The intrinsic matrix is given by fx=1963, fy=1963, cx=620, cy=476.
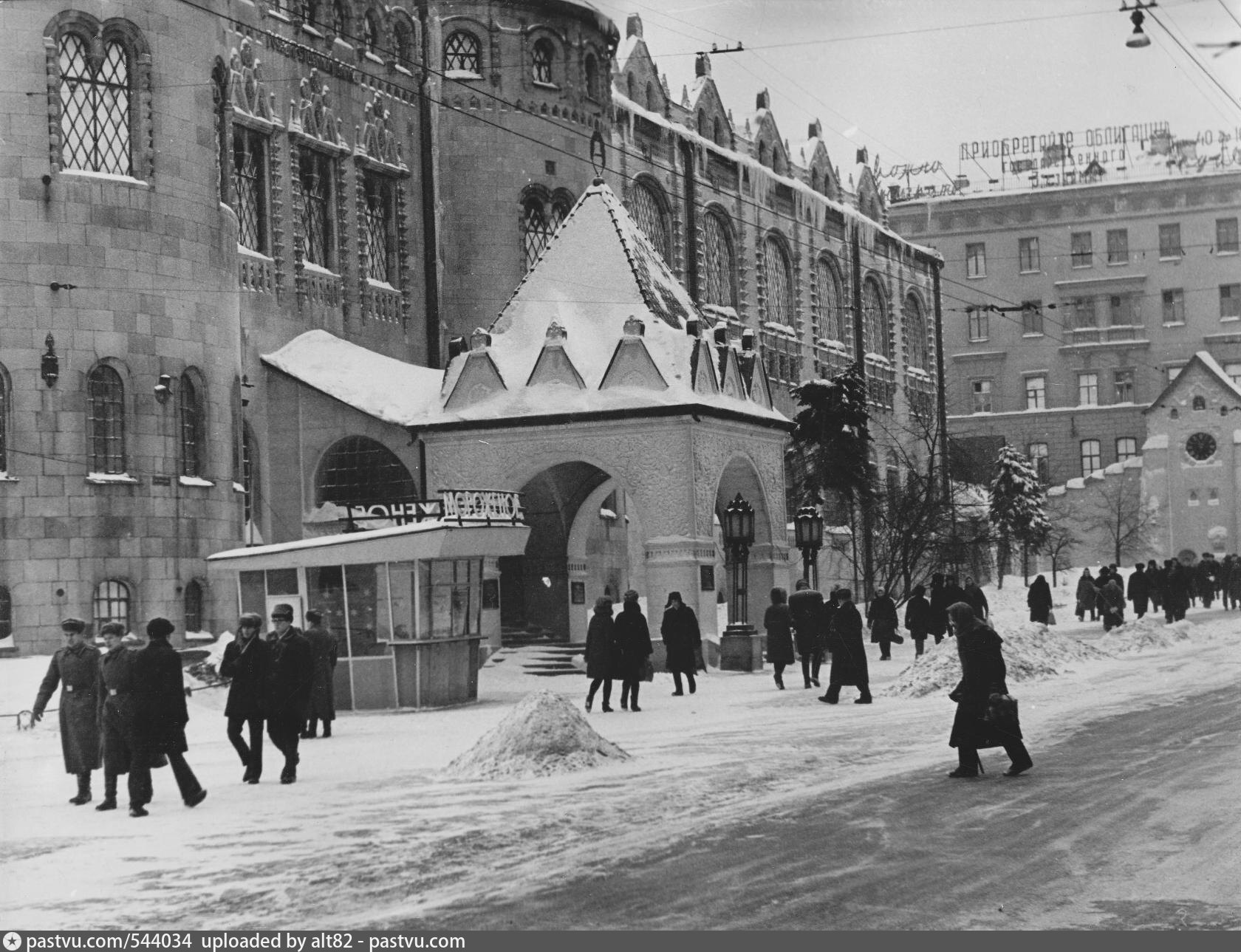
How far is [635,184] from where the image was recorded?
2036 inches

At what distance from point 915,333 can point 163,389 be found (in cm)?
4901

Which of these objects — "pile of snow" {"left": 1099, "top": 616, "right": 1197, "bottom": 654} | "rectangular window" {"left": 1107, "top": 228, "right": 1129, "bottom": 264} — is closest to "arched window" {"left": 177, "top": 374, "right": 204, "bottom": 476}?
"pile of snow" {"left": 1099, "top": 616, "right": 1197, "bottom": 654}

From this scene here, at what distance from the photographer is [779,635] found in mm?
28344

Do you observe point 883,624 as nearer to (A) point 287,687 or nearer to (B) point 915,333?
(A) point 287,687

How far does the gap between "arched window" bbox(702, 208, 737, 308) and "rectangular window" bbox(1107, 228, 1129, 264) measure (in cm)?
3998

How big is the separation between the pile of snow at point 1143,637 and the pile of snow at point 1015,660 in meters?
1.64

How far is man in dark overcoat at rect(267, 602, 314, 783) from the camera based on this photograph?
56.9 feet

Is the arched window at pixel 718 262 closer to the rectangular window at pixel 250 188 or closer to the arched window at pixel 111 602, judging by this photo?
the rectangular window at pixel 250 188

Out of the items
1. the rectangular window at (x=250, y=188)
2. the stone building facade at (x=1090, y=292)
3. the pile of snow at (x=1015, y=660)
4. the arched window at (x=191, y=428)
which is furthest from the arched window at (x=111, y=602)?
the stone building facade at (x=1090, y=292)

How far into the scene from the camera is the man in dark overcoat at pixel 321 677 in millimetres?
22219

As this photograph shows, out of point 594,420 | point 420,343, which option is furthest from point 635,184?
point 594,420

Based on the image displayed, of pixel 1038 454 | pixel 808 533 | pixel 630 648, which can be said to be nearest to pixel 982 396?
pixel 1038 454

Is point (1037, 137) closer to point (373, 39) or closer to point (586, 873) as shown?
point (373, 39)
